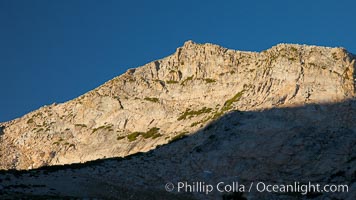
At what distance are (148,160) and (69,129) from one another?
5876 cm

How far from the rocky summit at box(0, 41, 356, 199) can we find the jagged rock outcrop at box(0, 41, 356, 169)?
0.30m

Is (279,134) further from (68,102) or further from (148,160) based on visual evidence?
(68,102)

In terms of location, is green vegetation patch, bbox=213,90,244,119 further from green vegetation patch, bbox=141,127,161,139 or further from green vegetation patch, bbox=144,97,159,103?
green vegetation patch, bbox=144,97,159,103

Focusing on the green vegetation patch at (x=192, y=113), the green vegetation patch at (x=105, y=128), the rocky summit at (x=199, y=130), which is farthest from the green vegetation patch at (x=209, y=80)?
the green vegetation patch at (x=105, y=128)

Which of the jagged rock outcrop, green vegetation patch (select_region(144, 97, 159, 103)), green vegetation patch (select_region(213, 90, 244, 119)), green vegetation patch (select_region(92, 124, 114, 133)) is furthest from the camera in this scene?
green vegetation patch (select_region(92, 124, 114, 133))

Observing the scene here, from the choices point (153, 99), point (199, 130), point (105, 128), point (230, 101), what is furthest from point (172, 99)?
point (199, 130)

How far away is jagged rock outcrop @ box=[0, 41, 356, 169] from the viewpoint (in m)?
88.6

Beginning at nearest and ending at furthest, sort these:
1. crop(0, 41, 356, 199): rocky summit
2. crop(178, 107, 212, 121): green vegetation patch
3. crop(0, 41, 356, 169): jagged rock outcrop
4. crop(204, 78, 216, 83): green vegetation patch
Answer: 1. crop(0, 41, 356, 199): rocky summit
2. crop(0, 41, 356, 169): jagged rock outcrop
3. crop(178, 107, 212, 121): green vegetation patch
4. crop(204, 78, 216, 83): green vegetation patch

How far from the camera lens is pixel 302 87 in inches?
3415

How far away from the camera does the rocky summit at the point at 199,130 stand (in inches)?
2384

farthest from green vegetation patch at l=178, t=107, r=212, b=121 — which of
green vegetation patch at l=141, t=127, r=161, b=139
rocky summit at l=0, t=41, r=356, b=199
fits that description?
green vegetation patch at l=141, t=127, r=161, b=139

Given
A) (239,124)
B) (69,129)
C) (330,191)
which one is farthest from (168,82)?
(330,191)

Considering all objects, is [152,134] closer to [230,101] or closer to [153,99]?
[153,99]

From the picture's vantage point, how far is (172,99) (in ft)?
385
